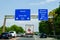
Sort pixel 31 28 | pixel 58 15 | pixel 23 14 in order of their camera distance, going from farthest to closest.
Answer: pixel 58 15, pixel 31 28, pixel 23 14

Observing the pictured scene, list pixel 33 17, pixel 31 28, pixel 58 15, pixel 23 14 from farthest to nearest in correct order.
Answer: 1. pixel 58 15
2. pixel 31 28
3. pixel 33 17
4. pixel 23 14

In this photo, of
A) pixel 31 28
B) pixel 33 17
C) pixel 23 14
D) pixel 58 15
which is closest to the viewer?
pixel 23 14

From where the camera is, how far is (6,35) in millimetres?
57531

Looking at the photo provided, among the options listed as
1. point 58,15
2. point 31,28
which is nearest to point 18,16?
point 31,28

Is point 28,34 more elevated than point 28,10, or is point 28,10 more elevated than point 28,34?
point 28,10

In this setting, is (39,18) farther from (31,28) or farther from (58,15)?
(58,15)

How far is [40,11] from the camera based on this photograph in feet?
170

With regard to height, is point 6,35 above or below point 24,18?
below

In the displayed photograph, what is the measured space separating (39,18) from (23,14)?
13.6ft

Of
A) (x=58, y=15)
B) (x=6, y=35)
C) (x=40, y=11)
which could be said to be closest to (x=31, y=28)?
(x=6, y=35)

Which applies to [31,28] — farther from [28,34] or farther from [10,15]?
[10,15]

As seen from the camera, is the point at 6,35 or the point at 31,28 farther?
the point at 31,28

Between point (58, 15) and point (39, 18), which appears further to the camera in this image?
point (58, 15)

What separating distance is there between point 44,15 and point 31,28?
16073mm
